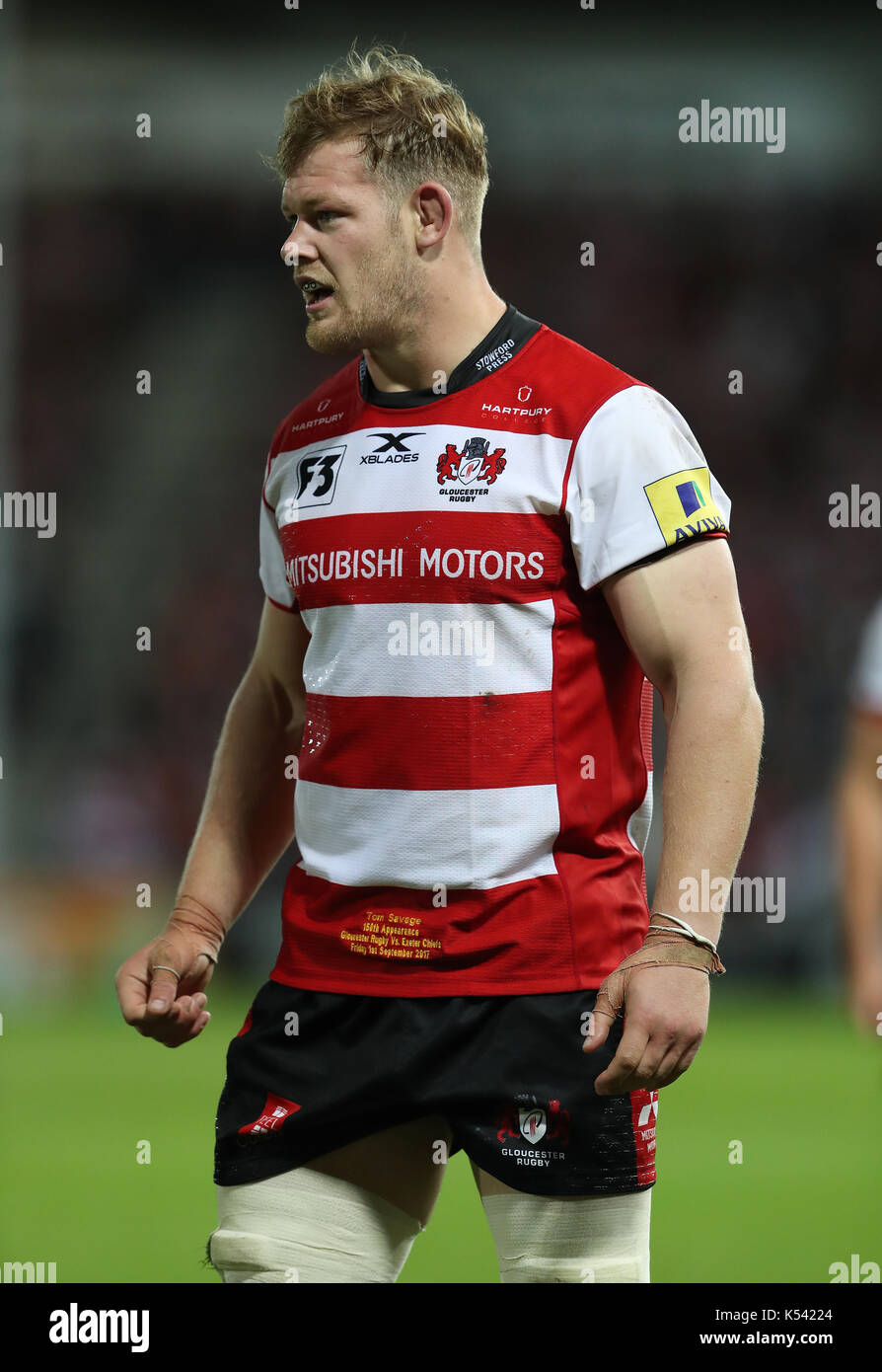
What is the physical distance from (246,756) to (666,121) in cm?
996

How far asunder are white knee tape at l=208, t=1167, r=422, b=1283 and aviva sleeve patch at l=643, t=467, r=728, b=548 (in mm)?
980

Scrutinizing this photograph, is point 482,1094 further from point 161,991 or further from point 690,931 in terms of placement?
point 161,991

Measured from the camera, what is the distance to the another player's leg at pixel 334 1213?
2154 millimetres

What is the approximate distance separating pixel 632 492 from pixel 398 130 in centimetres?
66

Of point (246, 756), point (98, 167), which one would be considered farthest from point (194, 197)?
point (246, 756)

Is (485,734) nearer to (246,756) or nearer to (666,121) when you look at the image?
(246,756)

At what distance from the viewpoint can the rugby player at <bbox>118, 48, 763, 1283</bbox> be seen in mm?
2084

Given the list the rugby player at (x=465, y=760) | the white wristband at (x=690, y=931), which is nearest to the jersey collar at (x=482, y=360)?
the rugby player at (x=465, y=760)

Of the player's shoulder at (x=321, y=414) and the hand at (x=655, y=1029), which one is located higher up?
the player's shoulder at (x=321, y=414)

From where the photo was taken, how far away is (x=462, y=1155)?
6.63 metres

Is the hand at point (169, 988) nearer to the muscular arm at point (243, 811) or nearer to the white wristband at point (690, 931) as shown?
the muscular arm at point (243, 811)

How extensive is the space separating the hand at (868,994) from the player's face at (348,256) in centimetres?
162

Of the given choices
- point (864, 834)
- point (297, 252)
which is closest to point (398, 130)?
point (297, 252)
